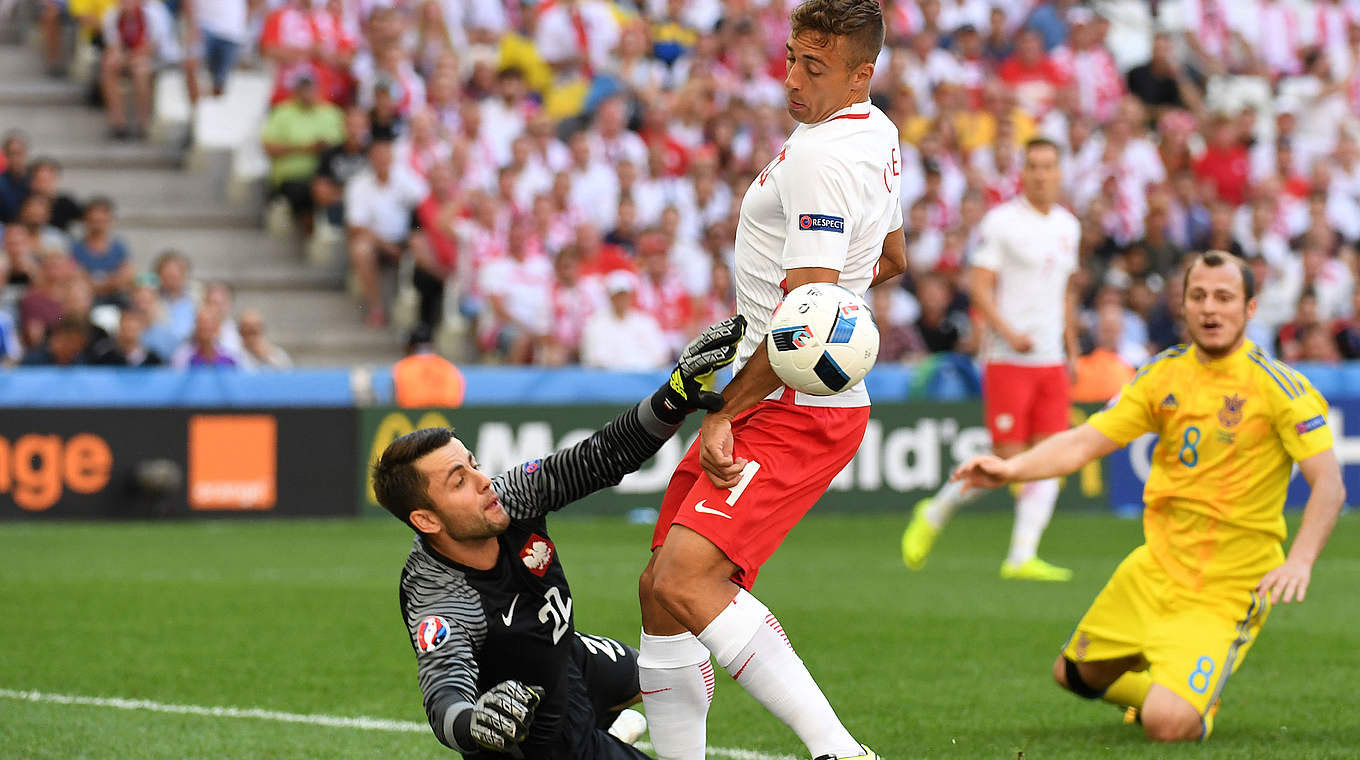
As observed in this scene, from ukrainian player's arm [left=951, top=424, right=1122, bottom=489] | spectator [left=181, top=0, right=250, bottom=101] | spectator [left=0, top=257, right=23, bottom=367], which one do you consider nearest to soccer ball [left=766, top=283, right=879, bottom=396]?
ukrainian player's arm [left=951, top=424, right=1122, bottom=489]

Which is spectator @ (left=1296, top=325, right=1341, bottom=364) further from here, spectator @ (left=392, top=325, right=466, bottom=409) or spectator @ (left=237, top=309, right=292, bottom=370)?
spectator @ (left=237, top=309, right=292, bottom=370)

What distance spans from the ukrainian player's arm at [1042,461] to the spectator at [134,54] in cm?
1380

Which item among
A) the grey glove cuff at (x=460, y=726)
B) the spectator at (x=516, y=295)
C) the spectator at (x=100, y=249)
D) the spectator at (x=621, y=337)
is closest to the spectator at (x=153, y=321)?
the spectator at (x=100, y=249)

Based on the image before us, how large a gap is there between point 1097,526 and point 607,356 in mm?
4473

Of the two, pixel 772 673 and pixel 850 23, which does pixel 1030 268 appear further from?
pixel 772 673

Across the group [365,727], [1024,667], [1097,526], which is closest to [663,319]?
[1097,526]

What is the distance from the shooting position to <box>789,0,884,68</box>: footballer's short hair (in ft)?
15.7

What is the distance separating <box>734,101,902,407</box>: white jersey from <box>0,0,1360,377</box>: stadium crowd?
10287mm

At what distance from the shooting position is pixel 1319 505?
5.96 m

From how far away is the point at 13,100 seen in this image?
18500mm

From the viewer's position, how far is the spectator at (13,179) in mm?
15836

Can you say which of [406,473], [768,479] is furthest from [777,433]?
[406,473]

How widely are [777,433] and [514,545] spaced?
2.52 ft

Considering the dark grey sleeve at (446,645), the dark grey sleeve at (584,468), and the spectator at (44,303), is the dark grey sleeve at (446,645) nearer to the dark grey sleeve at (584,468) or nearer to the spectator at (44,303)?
the dark grey sleeve at (584,468)
